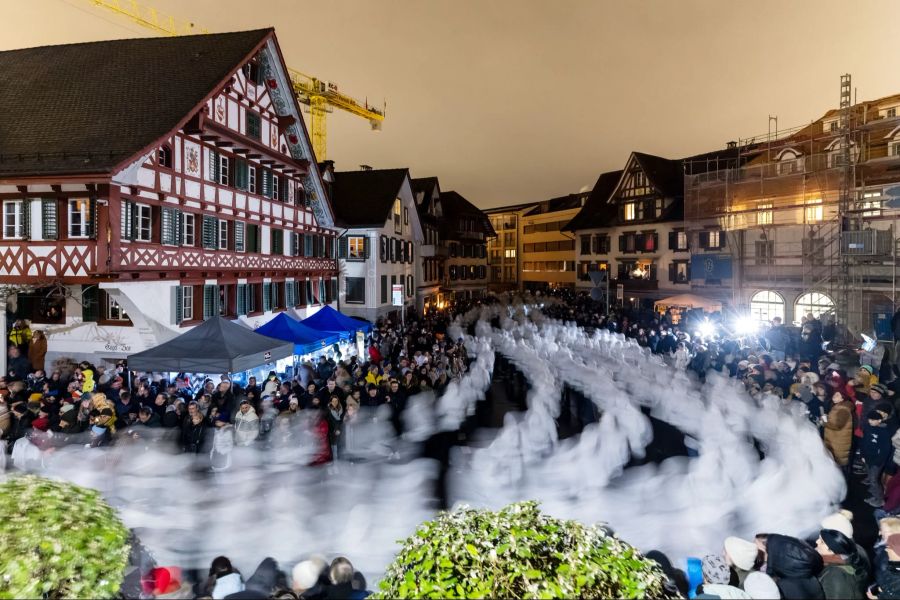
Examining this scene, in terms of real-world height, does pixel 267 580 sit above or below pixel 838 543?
below

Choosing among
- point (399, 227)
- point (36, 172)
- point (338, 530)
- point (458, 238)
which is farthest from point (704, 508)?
point (458, 238)

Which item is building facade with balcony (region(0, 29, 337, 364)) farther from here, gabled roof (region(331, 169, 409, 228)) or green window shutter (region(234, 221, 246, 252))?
gabled roof (region(331, 169, 409, 228))

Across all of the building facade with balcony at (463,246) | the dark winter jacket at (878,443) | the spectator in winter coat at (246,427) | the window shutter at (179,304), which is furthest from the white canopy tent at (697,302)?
the spectator in winter coat at (246,427)

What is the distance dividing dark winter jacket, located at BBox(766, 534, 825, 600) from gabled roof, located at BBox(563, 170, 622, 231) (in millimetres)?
45061

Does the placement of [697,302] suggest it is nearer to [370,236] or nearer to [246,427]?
[370,236]

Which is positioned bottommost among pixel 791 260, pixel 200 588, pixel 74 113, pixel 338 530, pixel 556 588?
pixel 338 530

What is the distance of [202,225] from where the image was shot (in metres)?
19.4

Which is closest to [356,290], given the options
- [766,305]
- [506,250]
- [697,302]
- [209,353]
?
[697,302]

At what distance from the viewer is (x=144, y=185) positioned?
1653 centimetres

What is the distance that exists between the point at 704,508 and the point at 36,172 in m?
17.1

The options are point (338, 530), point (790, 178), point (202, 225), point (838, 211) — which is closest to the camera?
point (338, 530)

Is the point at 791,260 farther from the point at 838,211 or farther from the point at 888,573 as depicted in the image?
the point at 888,573

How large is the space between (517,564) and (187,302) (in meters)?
18.2

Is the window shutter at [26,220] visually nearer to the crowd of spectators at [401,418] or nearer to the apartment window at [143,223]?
the apartment window at [143,223]
